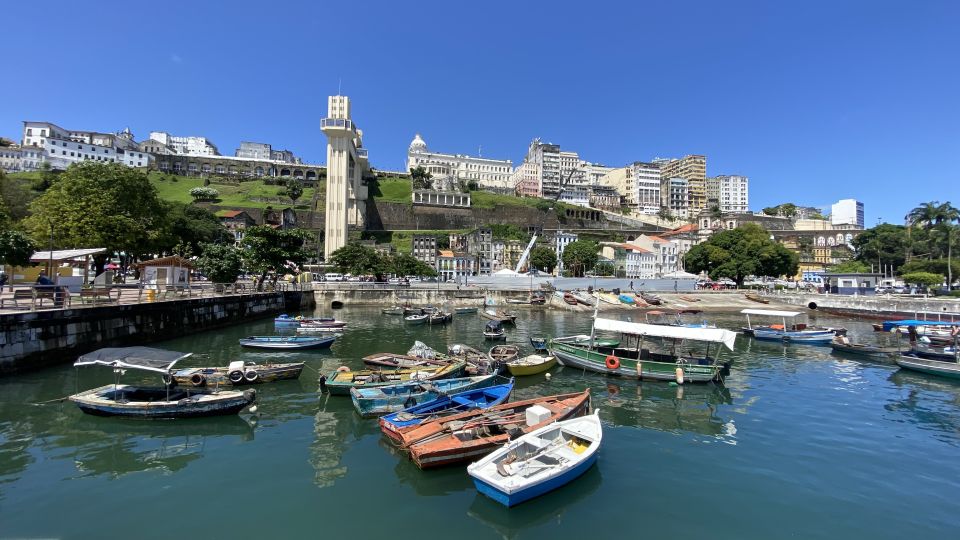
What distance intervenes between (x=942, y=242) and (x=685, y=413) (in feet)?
375

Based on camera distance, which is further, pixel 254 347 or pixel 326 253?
pixel 326 253

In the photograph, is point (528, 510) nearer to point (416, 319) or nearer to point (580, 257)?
point (416, 319)

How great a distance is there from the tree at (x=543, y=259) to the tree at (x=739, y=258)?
89.9ft

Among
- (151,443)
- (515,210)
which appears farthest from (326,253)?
(151,443)

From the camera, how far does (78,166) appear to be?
42562mm

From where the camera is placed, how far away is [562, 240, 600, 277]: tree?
89.1m

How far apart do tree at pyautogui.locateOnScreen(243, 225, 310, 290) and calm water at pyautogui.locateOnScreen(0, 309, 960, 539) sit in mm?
33867

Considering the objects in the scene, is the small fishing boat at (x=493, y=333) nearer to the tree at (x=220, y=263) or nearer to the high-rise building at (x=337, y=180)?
the tree at (x=220, y=263)

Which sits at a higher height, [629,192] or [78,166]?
[629,192]

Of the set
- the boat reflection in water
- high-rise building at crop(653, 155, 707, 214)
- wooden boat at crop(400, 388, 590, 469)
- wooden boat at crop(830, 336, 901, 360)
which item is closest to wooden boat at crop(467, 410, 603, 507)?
the boat reflection in water

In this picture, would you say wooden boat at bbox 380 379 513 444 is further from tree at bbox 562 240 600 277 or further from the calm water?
tree at bbox 562 240 600 277

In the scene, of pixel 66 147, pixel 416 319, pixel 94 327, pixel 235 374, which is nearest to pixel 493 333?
pixel 416 319

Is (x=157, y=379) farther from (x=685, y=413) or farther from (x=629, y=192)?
(x=629, y=192)

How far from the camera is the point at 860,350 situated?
30.6m
